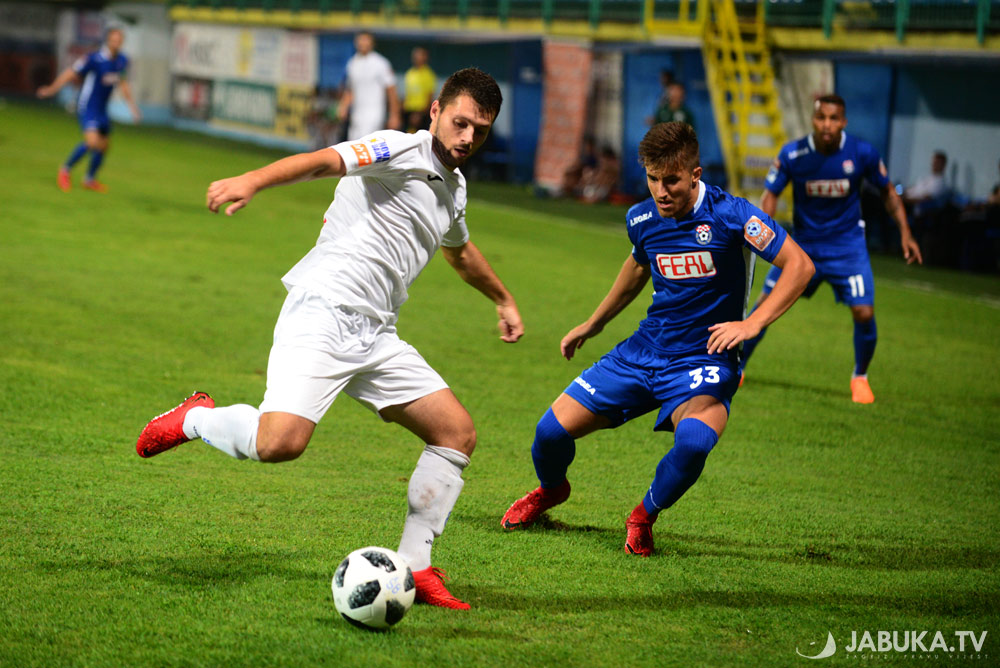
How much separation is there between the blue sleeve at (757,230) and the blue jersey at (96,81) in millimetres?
13466

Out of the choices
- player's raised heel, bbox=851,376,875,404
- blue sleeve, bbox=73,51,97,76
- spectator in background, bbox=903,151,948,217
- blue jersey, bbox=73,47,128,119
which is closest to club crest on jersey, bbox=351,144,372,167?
player's raised heel, bbox=851,376,875,404

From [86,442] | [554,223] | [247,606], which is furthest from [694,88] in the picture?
[247,606]

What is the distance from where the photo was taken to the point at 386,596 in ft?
12.5

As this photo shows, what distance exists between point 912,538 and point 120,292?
7.17 metres

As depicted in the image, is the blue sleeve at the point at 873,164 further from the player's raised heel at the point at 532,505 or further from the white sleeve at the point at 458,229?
the white sleeve at the point at 458,229

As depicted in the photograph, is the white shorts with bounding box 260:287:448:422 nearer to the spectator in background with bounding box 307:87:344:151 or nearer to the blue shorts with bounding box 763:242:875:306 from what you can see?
the blue shorts with bounding box 763:242:875:306

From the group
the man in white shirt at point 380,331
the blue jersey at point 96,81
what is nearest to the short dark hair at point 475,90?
the man in white shirt at point 380,331

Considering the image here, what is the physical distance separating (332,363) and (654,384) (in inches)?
61.9

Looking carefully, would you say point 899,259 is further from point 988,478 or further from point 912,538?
point 912,538

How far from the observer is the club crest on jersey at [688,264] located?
5.04m

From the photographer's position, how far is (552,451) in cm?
503

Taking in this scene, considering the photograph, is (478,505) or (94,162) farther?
(94,162)

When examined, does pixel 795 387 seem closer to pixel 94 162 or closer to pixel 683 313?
pixel 683 313

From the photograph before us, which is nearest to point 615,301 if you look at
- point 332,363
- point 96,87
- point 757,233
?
point 757,233
